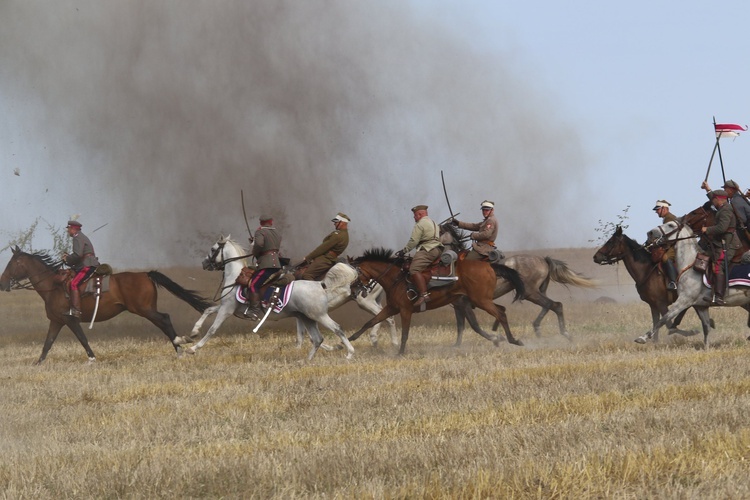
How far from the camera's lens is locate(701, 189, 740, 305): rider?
17.1m

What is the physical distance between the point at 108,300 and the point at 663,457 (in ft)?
49.9

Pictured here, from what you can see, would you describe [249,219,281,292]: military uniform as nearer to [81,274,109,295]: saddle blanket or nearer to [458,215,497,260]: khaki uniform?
[81,274,109,295]: saddle blanket

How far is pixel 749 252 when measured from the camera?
17.2 metres

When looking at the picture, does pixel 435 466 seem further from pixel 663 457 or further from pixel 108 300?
pixel 108 300

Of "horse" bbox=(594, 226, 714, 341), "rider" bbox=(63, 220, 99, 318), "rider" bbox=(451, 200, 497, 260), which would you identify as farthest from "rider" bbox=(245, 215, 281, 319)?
"horse" bbox=(594, 226, 714, 341)

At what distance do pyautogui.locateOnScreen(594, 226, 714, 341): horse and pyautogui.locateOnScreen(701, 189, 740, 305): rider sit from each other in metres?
2.13

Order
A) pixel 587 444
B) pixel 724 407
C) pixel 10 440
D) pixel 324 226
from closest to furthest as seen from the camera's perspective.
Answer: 1. pixel 587 444
2. pixel 724 407
3. pixel 10 440
4. pixel 324 226

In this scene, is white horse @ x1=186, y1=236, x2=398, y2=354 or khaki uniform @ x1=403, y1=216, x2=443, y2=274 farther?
white horse @ x1=186, y1=236, x2=398, y2=354

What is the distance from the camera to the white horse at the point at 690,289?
57.4ft

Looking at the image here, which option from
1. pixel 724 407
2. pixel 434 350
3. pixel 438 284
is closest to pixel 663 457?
pixel 724 407

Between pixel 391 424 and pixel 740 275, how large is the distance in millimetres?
9617

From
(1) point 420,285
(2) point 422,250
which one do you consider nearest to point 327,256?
(2) point 422,250

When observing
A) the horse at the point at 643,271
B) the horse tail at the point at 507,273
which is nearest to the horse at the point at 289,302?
the horse tail at the point at 507,273

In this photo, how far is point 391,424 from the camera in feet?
32.6
